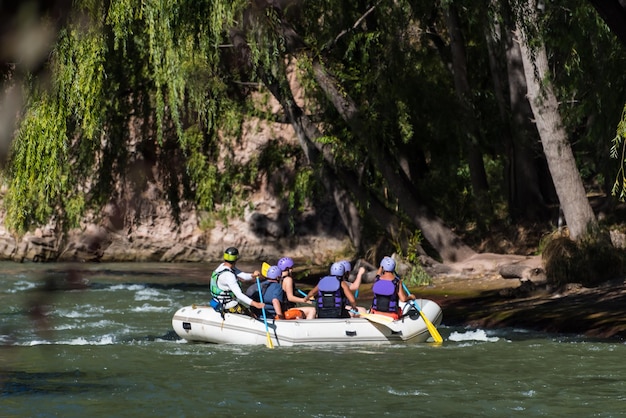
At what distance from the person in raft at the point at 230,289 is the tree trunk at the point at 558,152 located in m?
5.90

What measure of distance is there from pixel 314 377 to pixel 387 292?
12.1ft

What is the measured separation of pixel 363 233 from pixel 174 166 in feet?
66.1

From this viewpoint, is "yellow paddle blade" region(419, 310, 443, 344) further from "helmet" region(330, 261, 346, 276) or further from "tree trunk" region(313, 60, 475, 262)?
"tree trunk" region(313, 60, 475, 262)

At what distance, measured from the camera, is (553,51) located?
16.7m

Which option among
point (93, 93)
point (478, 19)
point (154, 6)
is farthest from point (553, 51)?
point (93, 93)

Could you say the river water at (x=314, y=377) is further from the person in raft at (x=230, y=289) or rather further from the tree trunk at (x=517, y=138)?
the tree trunk at (x=517, y=138)

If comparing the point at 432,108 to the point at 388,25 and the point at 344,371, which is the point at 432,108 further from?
the point at 344,371

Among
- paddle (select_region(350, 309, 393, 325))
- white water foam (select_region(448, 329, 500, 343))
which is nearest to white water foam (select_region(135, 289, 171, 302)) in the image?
paddle (select_region(350, 309, 393, 325))

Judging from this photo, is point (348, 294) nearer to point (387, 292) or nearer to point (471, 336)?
point (387, 292)

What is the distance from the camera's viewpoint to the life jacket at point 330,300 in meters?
13.8

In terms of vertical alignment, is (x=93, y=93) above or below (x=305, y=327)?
above

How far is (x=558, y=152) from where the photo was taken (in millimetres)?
17578

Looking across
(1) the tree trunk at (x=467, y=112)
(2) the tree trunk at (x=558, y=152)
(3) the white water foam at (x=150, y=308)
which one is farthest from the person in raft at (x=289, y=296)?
(1) the tree trunk at (x=467, y=112)

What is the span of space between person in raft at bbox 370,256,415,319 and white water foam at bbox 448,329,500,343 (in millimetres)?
784
